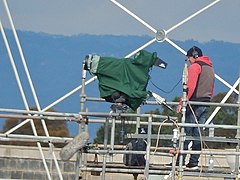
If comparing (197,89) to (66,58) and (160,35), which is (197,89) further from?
(66,58)

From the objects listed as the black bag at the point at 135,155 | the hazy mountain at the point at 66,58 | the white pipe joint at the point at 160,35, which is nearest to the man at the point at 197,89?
the black bag at the point at 135,155

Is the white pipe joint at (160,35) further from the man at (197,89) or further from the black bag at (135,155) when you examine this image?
the black bag at (135,155)

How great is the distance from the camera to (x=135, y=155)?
995 cm

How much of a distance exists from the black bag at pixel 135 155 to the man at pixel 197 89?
488 mm

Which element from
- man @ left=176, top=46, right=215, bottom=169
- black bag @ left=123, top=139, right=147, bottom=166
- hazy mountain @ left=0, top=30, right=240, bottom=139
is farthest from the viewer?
hazy mountain @ left=0, top=30, right=240, bottom=139

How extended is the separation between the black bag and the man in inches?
19.2

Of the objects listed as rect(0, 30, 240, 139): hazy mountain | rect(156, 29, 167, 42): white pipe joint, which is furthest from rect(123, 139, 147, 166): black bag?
rect(0, 30, 240, 139): hazy mountain

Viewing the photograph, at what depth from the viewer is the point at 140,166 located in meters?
10.0

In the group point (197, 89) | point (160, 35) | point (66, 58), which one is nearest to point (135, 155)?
point (197, 89)

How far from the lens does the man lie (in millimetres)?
10109

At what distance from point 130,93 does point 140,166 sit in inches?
51.1

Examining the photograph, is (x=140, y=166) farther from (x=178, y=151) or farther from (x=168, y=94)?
(x=168, y=94)

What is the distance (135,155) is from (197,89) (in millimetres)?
1048

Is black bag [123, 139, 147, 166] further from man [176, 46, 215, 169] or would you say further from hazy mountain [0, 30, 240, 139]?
hazy mountain [0, 30, 240, 139]
